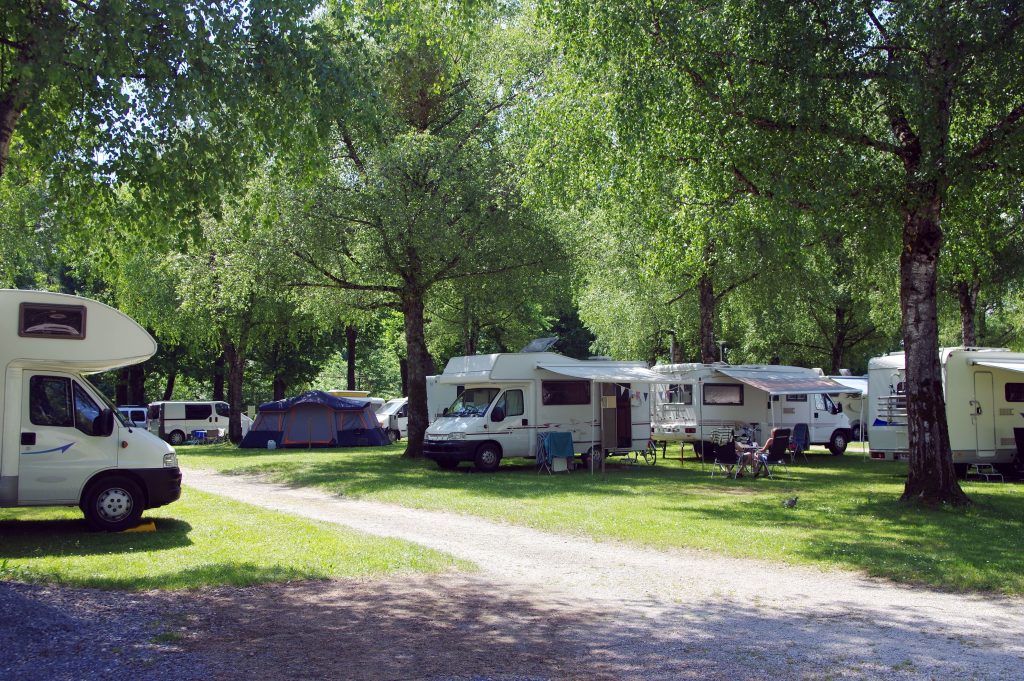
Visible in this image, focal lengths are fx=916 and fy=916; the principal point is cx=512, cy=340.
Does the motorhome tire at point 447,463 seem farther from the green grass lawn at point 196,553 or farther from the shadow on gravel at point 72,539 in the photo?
the shadow on gravel at point 72,539

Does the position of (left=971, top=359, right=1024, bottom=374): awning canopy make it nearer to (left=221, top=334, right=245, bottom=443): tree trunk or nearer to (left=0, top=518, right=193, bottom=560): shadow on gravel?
(left=0, top=518, right=193, bottom=560): shadow on gravel

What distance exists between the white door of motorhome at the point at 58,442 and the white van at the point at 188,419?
27.5 meters

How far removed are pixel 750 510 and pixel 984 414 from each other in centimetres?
767

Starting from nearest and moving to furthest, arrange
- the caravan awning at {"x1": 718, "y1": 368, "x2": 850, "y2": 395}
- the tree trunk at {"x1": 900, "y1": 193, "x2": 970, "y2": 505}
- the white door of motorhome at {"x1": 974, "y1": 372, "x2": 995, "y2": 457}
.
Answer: the tree trunk at {"x1": 900, "y1": 193, "x2": 970, "y2": 505} → the white door of motorhome at {"x1": 974, "y1": 372, "x2": 995, "y2": 457} → the caravan awning at {"x1": 718, "y1": 368, "x2": 850, "y2": 395}

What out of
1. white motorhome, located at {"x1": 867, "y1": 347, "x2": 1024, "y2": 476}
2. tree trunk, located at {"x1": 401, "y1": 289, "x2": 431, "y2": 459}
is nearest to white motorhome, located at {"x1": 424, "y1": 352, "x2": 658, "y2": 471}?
tree trunk, located at {"x1": 401, "y1": 289, "x2": 431, "y2": 459}

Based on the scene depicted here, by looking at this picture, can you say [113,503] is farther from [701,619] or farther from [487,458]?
[487,458]

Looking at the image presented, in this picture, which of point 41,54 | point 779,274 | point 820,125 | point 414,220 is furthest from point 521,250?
point 41,54

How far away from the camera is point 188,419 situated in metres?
38.5

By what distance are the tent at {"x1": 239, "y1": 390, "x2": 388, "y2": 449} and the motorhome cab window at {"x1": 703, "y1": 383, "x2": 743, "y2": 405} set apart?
13.1m

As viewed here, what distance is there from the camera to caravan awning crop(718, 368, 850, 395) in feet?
68.3

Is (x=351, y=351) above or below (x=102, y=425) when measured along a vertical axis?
above

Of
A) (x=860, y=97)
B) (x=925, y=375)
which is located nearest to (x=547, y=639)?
(x=925, y=375)

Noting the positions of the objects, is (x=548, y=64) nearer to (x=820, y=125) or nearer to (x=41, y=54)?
(x=820, y=125)

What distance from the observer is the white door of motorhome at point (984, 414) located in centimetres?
1792
